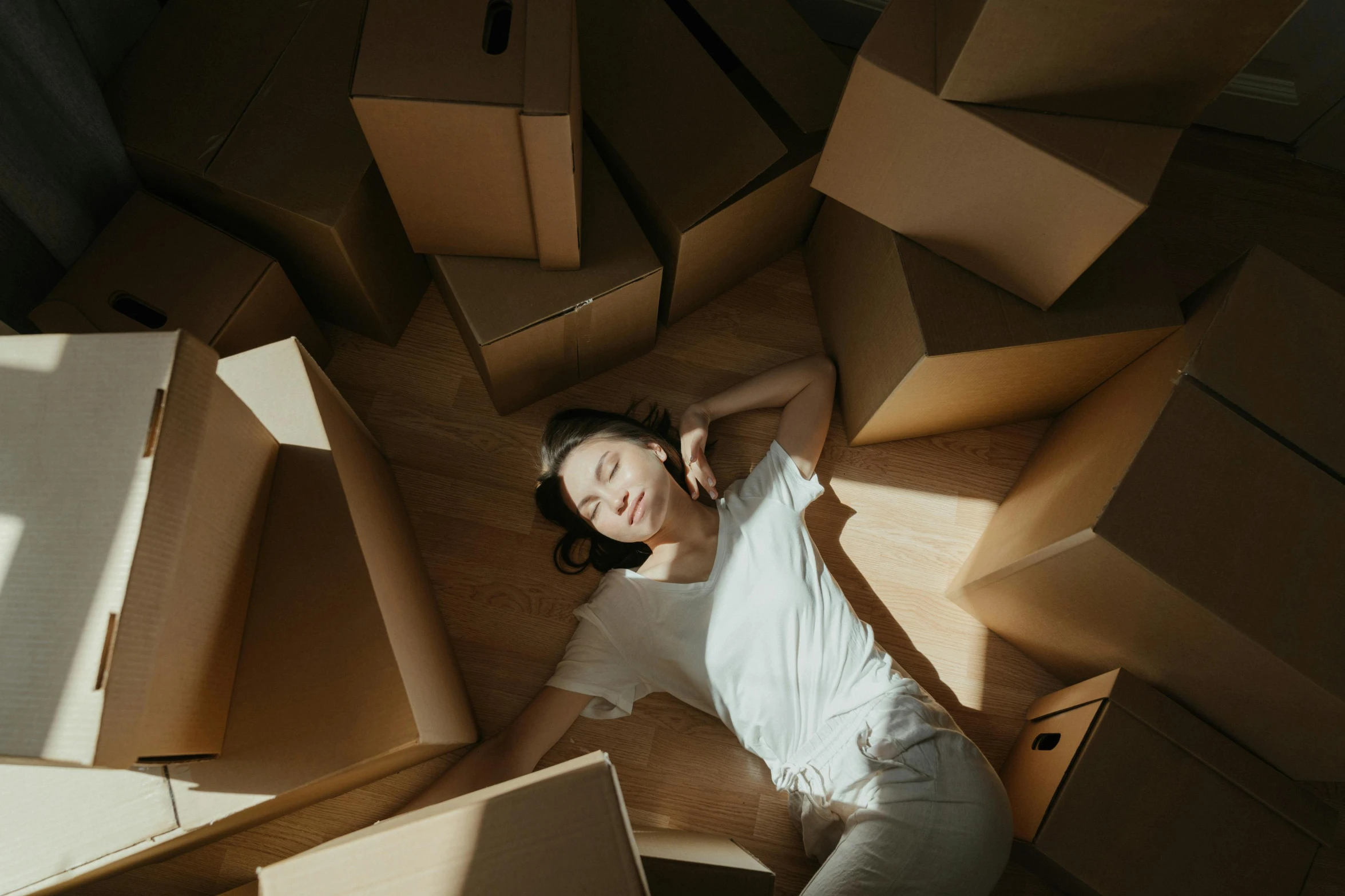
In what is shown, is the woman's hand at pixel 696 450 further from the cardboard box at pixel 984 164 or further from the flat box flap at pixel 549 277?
the cardboard box at pixel 984 164

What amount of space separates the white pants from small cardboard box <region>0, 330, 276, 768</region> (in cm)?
84

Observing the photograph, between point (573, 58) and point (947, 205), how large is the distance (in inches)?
21.5

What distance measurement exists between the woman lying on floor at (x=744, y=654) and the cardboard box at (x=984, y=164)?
462 millimetres

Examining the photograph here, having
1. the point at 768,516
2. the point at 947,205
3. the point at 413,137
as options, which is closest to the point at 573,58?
the point at 413,137

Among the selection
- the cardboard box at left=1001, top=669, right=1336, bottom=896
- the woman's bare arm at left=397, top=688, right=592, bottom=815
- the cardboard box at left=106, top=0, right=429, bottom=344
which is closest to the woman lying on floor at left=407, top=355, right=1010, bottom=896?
the woman's bare arm at left=397, top=688, right=592, bottom=815

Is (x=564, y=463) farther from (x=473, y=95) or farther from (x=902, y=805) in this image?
(x=902, y=805)

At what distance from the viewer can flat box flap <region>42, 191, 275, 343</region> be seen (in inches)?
44.0

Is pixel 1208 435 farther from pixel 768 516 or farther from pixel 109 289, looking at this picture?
pixel 109 289

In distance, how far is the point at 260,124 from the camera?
1166mm

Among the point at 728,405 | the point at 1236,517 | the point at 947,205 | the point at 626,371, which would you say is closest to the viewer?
the point at 1236,517

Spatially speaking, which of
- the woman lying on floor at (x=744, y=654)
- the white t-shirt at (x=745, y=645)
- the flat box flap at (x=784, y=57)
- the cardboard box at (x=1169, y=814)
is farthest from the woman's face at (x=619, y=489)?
the cardboard box at (x=1169, y=814)

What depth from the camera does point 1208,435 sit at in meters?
0.99

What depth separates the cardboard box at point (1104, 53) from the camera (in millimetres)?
823

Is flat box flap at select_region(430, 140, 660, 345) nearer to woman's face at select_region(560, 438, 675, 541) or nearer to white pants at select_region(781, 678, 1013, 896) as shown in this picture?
woman's face at select_region(560, 438, 675, 541)
